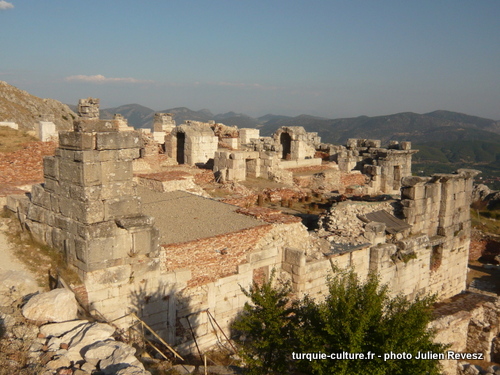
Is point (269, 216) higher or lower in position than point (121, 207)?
lower

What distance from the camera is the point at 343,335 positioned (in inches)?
272

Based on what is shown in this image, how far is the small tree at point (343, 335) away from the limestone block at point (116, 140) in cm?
348

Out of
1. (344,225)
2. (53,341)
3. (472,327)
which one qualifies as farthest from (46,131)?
(472,327)

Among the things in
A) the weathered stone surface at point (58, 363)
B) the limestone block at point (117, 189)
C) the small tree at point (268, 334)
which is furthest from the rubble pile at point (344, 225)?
the weathered stone surface at point (58, 363)

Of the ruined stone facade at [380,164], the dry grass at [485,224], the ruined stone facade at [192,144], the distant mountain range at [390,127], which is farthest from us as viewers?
the distant mountain range at [390,127]

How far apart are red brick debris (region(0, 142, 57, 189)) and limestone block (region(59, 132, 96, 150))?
17.3 ft

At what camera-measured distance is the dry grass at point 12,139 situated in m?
15.9

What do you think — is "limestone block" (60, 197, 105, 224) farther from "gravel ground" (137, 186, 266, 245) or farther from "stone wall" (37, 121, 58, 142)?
"stone wall" (37, 121, 58, 142)

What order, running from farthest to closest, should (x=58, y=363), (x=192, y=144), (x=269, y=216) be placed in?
(x=192, y=144) → (x=269, y=216) → (x=58, y=363)

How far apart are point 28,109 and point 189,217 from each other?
1700 inches

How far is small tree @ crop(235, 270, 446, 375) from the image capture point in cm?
666

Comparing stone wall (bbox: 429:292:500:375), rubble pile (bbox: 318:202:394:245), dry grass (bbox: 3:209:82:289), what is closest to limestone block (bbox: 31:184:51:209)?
dry grass (bbox: 3:209:82:289)

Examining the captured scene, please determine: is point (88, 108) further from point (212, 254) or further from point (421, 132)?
point (421, 132)

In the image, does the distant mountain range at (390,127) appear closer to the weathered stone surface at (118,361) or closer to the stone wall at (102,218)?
the stone wall at (102,218)
